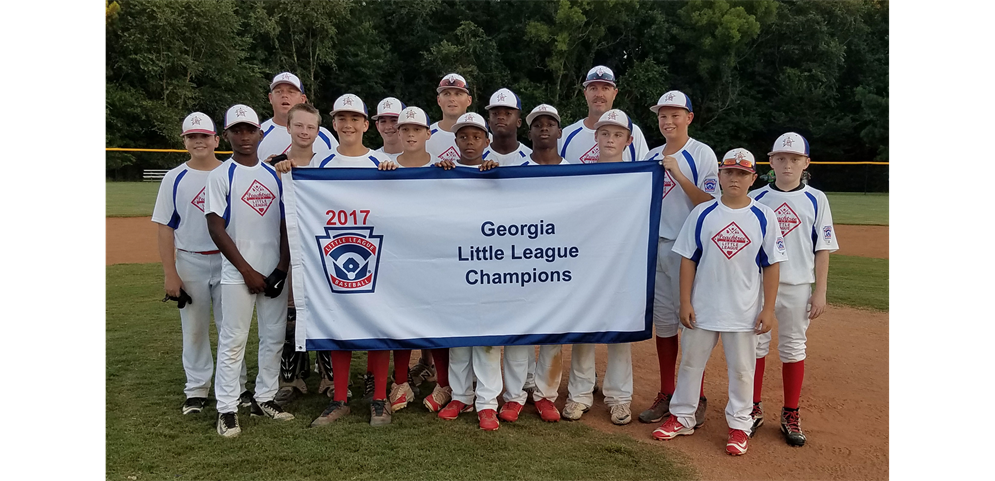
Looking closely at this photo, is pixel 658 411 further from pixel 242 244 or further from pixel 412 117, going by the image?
pixel 242 244

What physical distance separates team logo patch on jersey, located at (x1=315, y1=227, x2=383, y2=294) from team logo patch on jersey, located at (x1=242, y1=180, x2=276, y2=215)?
17.3 inches

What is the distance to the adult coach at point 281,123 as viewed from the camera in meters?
6.11

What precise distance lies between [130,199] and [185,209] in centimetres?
1912

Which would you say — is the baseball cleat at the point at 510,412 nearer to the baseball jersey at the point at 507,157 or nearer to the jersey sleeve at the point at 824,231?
the baseball jersey at the point at 507,157

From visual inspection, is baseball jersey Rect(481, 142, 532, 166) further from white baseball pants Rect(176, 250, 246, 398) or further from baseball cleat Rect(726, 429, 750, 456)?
baseball cleat Rect(726, 429, 750, 456)

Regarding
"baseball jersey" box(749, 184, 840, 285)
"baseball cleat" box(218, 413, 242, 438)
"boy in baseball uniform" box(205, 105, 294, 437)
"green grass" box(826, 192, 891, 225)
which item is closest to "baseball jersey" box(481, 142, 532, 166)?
"boy in baseball uniform" box(205, 105, 294, 437)

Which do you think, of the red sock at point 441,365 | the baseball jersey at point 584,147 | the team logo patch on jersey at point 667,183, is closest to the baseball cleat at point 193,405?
the red sock at point 441,365

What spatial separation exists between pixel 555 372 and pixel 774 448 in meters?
1.63

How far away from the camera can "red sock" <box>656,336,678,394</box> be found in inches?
206

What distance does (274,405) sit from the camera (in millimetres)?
5141

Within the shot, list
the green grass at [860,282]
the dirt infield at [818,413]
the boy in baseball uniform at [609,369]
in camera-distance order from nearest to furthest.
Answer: the dirt infield at [818,413] → the boy in baseball uniform at [609,369] → the green grass at [860,282]

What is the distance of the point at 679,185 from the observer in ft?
16.6

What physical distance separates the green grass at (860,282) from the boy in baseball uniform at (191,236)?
7.62m

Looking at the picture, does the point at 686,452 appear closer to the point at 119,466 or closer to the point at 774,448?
→ the point at 774,448
